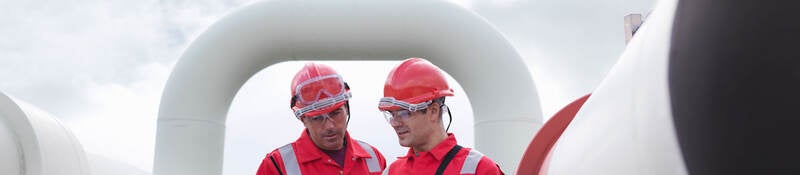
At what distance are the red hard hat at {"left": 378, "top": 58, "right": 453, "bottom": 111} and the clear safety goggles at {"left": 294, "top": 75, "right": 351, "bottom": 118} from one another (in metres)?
0.48

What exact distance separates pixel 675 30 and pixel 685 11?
2 centimetres

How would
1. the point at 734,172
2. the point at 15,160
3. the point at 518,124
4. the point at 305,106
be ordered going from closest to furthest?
the point at 734,172 → the point at 15,160 → the point at 305,106 → the point at 518,124

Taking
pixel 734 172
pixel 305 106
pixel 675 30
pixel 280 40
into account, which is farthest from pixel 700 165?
pixel 280 40

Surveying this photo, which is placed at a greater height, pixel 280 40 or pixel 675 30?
pixel 280 40

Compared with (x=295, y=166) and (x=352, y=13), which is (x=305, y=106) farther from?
(x=352, y=13)

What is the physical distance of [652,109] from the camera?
0.72 meters

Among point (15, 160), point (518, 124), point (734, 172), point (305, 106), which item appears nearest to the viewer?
point (734, 172)

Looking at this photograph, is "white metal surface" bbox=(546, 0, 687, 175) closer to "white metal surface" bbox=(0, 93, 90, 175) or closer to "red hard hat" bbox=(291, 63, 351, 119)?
"white metal surface" bbox=(0, 93, 90, 175)

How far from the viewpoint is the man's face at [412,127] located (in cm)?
210

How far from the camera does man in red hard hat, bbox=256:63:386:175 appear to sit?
264 cm

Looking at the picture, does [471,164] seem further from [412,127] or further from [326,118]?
[326,118]

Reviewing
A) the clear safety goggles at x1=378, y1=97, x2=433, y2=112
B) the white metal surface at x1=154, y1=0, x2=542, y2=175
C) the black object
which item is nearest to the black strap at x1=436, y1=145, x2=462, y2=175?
the clear safety goggles at x1=378, y1=97, x2=433, y2=112

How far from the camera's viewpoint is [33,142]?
5.46 ft

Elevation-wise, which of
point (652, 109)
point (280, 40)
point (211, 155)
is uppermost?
point (280, 40)
